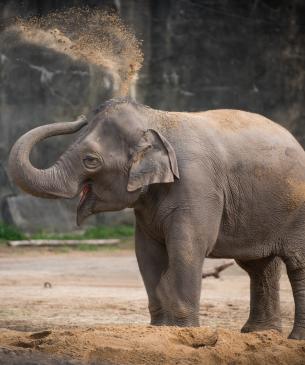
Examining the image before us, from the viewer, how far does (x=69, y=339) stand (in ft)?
23.0

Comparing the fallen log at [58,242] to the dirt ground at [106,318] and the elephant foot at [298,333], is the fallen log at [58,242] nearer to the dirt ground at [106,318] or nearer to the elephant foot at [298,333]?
the dirt ground at [106,318]

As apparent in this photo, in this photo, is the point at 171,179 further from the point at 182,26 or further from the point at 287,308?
the point at 182,26

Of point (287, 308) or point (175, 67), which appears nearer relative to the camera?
point (287, 308)

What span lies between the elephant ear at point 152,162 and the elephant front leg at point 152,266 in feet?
2.07

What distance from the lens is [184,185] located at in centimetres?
826

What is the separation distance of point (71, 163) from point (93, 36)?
4.30 metres

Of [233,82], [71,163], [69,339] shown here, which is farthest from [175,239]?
[233,82]

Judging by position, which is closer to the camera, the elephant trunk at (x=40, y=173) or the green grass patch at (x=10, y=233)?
the elephant trunk at (x=40, y=173)

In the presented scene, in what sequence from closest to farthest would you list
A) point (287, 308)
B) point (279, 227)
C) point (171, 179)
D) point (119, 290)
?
point (171, 179)
point (279, 227)
point (287, 308)
point (119, 290)

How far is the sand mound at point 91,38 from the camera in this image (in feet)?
37.1

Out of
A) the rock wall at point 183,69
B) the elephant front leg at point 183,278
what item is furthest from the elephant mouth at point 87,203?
the rock wall at point 183,69

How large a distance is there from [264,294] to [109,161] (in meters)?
2.02

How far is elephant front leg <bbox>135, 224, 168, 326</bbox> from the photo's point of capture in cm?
855

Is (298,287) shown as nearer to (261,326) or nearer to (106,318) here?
(261,326)
